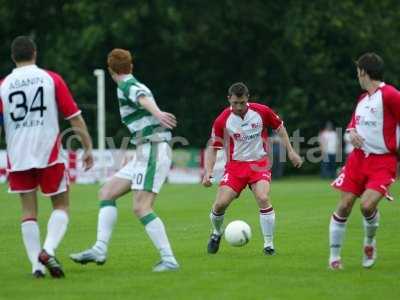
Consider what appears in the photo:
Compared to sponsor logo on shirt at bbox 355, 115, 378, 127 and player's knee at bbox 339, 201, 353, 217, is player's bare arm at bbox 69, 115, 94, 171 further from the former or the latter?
sponsor logo on shirt at bbox 355, 115, 378, 127

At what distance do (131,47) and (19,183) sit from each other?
3145cm

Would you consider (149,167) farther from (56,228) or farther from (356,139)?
(356,139)

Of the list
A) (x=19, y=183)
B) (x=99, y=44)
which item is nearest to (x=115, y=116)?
(x=99, y=44)

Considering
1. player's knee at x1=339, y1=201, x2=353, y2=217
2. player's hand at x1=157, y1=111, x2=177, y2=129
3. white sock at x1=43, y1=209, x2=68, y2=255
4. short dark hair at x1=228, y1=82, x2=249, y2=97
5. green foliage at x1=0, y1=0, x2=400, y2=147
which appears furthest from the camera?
green foliage at x1=0, y1=0, x2=400, y2=147

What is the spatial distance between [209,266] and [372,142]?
2.13 metres

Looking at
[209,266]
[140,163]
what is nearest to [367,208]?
[209,266]

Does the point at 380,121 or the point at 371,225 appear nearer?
the point at 380,121

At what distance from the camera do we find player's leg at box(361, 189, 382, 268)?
9750mm

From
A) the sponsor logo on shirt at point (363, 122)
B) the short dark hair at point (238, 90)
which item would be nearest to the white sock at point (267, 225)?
the short dark hair at point (238, 90)

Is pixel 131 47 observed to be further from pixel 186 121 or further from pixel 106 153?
pixel 106 153

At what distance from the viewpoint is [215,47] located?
4109 cm

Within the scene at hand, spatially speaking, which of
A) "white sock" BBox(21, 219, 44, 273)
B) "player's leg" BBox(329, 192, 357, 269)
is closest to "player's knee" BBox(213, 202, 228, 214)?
"player's leg" BBox(329, 192, 357, 269)

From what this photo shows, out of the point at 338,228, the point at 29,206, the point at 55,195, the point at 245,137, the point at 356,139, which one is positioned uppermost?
the point at 356,139

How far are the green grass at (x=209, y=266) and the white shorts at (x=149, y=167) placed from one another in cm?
86
